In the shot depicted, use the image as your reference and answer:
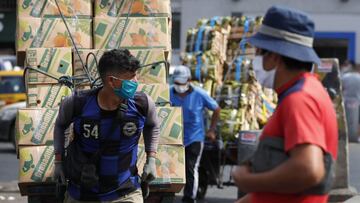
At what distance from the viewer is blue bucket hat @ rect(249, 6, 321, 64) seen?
362 centimetres

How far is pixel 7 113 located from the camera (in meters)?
19.4

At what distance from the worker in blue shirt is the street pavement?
32.6 inches

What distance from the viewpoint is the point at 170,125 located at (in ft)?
23.7

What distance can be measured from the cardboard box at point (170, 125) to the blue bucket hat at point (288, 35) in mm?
3528

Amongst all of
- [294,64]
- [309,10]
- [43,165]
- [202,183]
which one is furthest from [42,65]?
[309,10]

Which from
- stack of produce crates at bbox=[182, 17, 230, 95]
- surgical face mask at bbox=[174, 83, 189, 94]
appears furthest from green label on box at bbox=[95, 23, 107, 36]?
stack of produce crates at bbox=[182, 17, 230, 95]

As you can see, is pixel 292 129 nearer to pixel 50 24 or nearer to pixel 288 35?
pixel 288 35

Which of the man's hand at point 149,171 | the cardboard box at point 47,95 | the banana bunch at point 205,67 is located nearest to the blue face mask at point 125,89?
the man's hand at point 149,171

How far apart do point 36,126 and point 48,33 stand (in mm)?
963

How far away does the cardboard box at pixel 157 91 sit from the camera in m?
7.32

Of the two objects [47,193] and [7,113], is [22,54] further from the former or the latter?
[7,113]

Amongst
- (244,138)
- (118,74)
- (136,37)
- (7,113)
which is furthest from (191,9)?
(118,74)

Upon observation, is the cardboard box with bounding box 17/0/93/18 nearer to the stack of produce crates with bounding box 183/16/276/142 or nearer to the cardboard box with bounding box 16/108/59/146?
the cardboard box with bounding box 16/108/59/146

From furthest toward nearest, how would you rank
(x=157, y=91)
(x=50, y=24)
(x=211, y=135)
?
1. (x=211, y=135)
2. (x=50, y=24)
3. (x=157, y=91)
